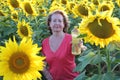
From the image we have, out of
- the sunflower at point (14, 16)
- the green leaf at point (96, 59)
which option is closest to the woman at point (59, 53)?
the green leaf at point (96, 59)

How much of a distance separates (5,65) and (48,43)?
1.46 m

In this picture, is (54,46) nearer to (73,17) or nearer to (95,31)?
(95,31)

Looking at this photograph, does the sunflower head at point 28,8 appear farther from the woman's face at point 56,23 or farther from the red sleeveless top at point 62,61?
the red sleeveless top at point 62,61

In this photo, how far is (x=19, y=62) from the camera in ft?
8.55

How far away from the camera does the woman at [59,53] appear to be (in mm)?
3965

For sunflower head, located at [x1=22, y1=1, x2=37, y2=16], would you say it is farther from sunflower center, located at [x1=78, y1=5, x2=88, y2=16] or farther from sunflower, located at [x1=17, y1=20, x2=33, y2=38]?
sunflower, located at [x1=17, y1=20, x2=33, y2=38]

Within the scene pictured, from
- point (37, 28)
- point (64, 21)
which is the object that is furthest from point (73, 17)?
point (64, 21)

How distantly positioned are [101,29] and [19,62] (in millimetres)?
510

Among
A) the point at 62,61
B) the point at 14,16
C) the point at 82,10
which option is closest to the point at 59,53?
the point at 62,61

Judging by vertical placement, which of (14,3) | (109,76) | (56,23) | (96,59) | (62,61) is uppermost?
(14,3)

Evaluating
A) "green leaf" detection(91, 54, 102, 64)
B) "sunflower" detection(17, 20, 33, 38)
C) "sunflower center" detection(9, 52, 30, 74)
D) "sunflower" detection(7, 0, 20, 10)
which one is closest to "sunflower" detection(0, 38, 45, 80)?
"sunflower center" detection(9, 52, 30, 74)

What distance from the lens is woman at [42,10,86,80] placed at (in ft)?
13.0

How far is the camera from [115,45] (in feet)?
8.80

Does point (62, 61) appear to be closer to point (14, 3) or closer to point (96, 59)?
point (96, 59)
